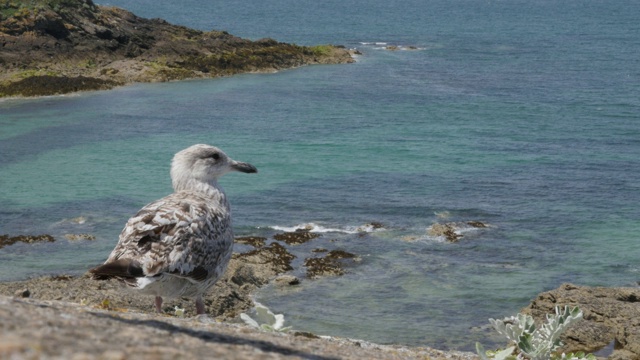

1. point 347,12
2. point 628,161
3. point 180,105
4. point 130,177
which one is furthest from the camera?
point 347,12

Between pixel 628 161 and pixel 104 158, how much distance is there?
3055 cm

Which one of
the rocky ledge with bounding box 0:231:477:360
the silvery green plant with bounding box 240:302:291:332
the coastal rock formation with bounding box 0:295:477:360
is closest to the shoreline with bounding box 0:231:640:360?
the rocky ledge with bounding box 0:231:477:360

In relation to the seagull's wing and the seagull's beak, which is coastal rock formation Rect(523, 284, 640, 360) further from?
the seagull's wing

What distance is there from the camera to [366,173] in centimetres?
4641

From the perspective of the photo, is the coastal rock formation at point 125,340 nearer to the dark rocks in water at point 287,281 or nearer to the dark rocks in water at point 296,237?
the dark rocks in water at point 287,281

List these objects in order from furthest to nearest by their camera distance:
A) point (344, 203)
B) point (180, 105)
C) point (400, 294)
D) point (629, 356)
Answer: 1. point (180, 105)
2. point (344, 203)
3. point (400, 294)
4. point (629, 356)

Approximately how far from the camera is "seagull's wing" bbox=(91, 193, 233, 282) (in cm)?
1062

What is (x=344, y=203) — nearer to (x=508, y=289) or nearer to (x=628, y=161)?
(x=508, y=289)

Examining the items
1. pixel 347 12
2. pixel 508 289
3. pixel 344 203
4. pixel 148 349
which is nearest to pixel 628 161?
pixel 344 203

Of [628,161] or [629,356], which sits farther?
[628,161]

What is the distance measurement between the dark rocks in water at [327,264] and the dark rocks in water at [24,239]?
10601mm

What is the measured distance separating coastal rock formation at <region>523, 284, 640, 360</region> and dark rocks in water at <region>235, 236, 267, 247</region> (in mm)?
12148

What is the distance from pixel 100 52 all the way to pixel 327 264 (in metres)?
54.0

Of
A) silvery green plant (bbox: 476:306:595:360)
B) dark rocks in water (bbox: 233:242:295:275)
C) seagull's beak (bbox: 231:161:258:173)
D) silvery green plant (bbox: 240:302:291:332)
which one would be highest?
seagull's beak (bbox: 231:161:258:173)
